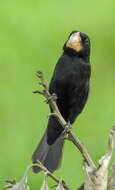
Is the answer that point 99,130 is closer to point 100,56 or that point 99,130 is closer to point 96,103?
point 96,103

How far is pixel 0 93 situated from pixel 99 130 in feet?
2.93

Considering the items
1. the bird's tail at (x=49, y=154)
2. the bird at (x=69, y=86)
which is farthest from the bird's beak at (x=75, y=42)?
the bird's tail at (x=49, y=154)

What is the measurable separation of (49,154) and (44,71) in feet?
6.31

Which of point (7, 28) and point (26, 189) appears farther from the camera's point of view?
point (7, 28)

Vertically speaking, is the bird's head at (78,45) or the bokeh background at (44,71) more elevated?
the bird's head at (78,45)

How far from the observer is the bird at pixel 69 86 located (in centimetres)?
302

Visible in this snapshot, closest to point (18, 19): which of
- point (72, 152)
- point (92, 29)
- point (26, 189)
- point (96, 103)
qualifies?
point (92, 29)

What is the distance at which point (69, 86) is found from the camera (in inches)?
118

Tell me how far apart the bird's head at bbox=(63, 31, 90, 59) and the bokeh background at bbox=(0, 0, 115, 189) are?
5.01ft

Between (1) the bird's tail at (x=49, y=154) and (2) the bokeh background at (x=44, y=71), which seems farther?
(2) the bokeh background at (x=44, y=71)

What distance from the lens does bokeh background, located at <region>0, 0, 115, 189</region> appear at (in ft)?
15.4

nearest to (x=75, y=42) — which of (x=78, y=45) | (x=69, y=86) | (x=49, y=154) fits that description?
(x=78, y=45)

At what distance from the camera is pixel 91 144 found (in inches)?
187

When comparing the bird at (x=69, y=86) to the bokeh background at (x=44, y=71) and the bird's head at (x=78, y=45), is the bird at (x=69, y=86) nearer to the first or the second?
the bird's head at (x=78, y=45)
